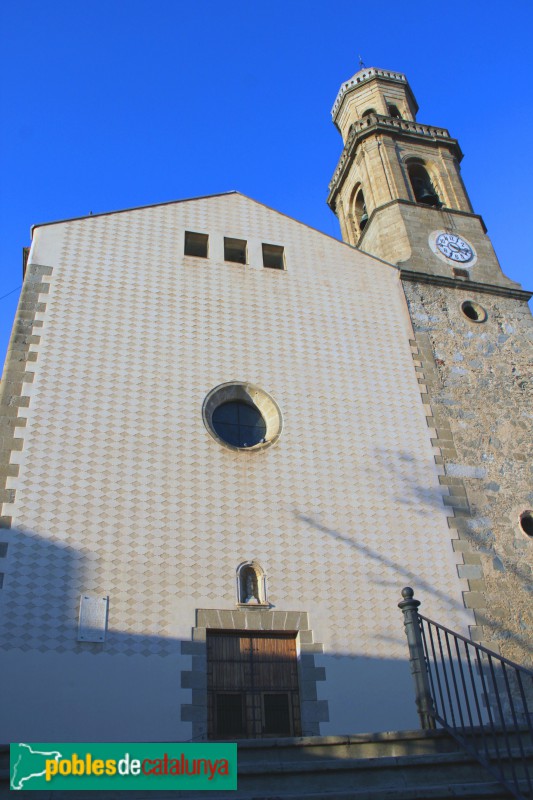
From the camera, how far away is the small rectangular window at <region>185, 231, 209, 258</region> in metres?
12.1

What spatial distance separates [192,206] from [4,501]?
6600 millimetres

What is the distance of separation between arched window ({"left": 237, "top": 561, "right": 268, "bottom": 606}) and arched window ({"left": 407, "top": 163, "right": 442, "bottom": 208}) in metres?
10.0

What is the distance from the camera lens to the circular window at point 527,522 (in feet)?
33.0

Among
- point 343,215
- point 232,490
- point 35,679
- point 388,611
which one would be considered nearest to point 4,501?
point 35,679

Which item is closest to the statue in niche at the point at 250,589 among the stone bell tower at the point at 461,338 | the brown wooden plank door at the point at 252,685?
the brown wooden plank door at the point at 252,685

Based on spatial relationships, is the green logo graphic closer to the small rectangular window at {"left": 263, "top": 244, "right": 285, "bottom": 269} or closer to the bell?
the small rectangular window at {"left": 263, "top": 244, "right": 285, "bottom": 269}

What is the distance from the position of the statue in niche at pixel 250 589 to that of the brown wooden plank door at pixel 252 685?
0.37 metres

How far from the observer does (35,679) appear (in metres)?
7.22

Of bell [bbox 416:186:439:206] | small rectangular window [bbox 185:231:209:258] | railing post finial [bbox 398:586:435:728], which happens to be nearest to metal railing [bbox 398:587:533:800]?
railing post finial [bbox 398:586:435:728]

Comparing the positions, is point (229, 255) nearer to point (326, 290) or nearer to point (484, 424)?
point (326, 290)

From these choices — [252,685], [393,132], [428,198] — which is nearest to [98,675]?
[252,685]

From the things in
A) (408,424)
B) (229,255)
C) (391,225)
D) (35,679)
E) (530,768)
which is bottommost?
(530,768)

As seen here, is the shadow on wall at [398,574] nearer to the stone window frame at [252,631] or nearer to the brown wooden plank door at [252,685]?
the stone window frame at [252,631]

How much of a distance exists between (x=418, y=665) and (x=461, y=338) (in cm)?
694
